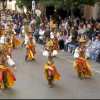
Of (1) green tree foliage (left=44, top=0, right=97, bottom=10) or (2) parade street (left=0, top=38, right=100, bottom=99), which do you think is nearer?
(2) parade street (left=0, top=38, right=100, bottom=99)

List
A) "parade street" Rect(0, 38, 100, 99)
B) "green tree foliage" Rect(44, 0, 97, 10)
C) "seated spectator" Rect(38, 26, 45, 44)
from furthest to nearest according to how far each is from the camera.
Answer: "seated spectator" Rect(38, 26, 45, 44) → "green tree foliage" Rect(44, 0, 97, 10) → "parade street" Rect(0, 38, 100, 99)

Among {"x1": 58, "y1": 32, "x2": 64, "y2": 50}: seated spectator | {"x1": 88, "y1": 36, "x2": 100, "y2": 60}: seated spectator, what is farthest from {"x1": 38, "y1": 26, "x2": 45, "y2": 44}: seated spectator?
{"x1": 88, "y1": 36, "x2": 100, "y2": 60}: seated spectator

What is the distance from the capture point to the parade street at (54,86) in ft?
25.5

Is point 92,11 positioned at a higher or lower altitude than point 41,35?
higher

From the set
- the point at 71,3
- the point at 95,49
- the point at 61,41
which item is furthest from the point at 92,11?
the point at 95,49

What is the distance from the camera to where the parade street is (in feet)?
25.5

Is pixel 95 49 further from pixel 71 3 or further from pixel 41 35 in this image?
pixel 41 35

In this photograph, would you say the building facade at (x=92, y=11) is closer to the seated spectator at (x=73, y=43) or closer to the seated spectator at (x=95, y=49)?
the seated spectator at (x=73, y=43)

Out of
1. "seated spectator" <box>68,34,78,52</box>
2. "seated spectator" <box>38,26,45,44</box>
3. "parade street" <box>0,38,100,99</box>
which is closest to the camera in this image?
"parade street" <box>0,38,100,99</box>

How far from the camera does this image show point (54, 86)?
Answer: 8711 mm

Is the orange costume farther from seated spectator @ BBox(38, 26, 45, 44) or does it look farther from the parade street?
seated spectator @ BBox(38, 26, 45, 44)

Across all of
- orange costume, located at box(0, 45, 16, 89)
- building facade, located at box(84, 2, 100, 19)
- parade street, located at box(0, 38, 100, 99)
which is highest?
building facade, located at box(84, 2, 100, 19)

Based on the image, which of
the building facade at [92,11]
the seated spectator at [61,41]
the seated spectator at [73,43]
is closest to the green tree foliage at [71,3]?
the seated spectator at [61,41]

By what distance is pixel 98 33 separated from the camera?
14.0 metres
